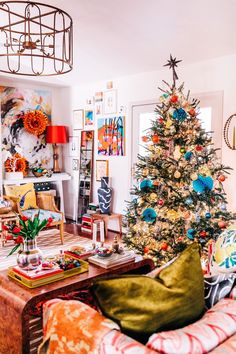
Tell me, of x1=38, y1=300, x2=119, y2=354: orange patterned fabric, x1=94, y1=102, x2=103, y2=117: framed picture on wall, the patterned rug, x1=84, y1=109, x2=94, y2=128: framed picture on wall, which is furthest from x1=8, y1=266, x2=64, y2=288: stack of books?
x1=84, y1=109, x2=94, y2=128: framed picture on wall

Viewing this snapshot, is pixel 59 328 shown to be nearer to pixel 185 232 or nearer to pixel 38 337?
pixel 38 337

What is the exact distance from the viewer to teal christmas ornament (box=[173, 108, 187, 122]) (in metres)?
3.20

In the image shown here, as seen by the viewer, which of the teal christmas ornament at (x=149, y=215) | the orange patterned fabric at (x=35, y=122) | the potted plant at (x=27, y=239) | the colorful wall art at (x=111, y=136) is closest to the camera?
the potted plant at (x=27, y=239)

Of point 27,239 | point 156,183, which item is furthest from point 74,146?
point 27,239

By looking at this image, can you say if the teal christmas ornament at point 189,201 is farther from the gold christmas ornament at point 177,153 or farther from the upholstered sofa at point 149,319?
the upholstered sofa at point 149,319

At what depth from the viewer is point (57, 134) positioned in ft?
19.6

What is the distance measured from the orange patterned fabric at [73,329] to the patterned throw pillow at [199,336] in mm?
172

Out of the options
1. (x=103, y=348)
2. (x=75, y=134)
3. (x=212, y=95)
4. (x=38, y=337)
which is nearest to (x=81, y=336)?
(x=103, y=348)

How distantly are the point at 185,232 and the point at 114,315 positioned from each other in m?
2.18

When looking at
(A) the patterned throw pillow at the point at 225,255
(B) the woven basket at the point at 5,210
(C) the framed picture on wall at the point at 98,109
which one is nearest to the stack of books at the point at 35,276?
(A) the patterned throw pillow at the point at 225,255

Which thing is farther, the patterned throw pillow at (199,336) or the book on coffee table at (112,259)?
the book on coffee table at (112,259)

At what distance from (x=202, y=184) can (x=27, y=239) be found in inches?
64.5

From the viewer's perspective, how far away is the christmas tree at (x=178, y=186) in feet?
10.4

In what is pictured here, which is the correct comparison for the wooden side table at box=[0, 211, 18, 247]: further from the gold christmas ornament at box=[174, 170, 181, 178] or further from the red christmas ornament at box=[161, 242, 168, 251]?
the gold christmas ornament at box=[174, 170, 181, 178]
